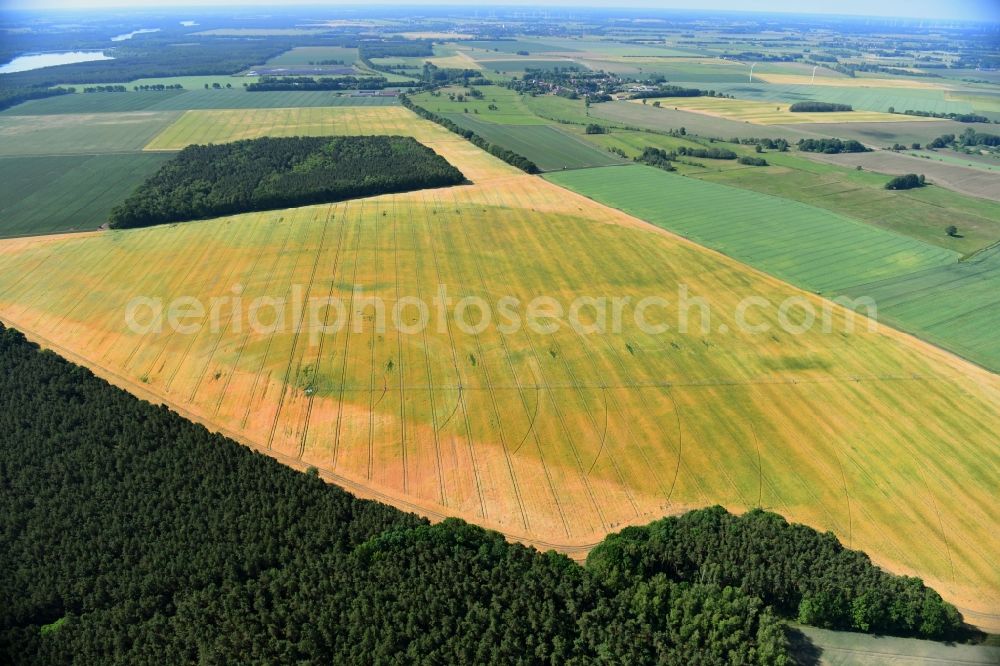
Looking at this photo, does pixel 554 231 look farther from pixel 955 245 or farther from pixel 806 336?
pixel 955 245

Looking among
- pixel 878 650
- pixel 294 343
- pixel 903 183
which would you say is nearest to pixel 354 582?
pixel 878 650

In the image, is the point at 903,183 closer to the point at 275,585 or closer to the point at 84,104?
the point at 275,585

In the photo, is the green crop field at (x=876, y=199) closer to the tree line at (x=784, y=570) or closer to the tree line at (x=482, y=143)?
the tree line at (x=482, y=143)

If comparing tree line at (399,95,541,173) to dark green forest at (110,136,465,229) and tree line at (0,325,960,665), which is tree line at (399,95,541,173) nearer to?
dark green forest at (110,136,465,229)

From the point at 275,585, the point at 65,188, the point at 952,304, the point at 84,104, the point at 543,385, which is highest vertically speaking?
the point at 84,104

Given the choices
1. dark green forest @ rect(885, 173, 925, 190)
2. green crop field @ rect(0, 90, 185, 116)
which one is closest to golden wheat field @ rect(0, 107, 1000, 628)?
dark green forest @ rect(885, 173, 925, 190)

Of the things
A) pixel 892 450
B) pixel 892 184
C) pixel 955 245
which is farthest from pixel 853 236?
pixel 892 450

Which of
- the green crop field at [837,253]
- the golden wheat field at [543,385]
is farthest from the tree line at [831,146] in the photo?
the golden wheat field at [543,385]
